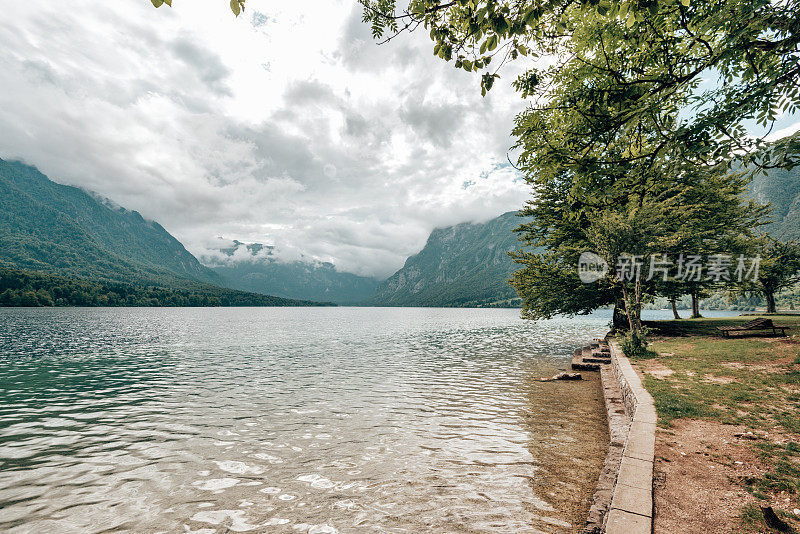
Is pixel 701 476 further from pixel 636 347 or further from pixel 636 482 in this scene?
pixel 636 347

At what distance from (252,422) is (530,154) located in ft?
49.2

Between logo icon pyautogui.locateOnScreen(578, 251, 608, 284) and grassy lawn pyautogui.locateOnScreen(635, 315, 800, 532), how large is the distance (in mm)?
9483

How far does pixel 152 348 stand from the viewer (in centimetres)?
4212

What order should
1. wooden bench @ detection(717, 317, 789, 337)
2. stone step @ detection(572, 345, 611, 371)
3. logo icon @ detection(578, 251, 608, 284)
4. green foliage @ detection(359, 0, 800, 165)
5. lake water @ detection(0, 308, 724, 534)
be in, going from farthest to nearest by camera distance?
logo icon @ detection(578, 251, 608, 284), stone step @ detection(572, 345, 611, 371), wooden bench @ detection(717, 317, 789, 337), lake water @ detection(0, 308, 724, 534), green foliage @ detection(359, 0, 800, 165)

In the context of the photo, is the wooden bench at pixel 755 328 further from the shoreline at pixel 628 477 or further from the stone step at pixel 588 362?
the shoreline at pixel 628 477

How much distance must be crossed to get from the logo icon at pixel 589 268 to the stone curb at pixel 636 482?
21340 mm

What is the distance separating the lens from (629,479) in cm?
651

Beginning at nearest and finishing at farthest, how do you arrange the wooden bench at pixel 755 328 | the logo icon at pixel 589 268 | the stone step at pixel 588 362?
the wooden bench at pixel 755 328 → the stone step at pixel 588 362 → the logo icon at pixel 589 268

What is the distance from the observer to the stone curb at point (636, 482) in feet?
17.4

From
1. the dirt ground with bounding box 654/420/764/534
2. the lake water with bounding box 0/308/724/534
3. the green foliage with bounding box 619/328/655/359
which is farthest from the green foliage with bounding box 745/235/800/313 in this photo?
the dirt ground with bounding box 654/420/764/534

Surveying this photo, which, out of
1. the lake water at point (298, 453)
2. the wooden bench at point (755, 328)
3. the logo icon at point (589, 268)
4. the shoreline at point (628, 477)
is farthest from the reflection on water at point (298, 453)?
the wooden bench at point (755, 328)

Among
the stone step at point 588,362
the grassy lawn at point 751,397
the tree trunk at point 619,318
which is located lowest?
the stone step at point 588,362

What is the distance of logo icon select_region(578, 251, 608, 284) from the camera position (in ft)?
97.5

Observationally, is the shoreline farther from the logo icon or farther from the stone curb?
the logo icon
